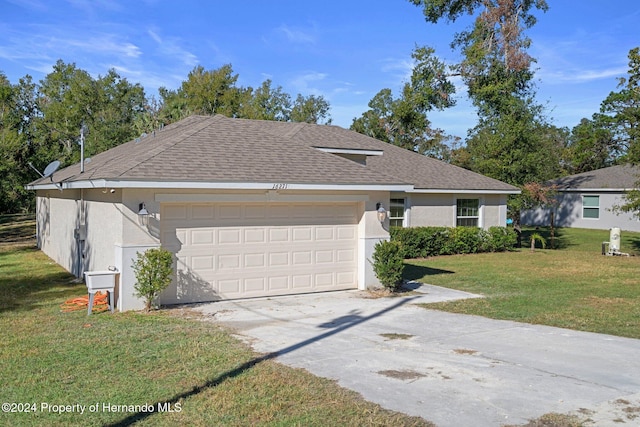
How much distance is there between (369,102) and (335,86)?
20.9 feet

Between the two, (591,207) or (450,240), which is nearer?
(450,240)

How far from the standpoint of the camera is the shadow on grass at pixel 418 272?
1620cm

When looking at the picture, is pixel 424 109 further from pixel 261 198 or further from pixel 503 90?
pixel 261 198

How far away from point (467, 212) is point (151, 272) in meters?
16.7

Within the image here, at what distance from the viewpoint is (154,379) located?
259 inches

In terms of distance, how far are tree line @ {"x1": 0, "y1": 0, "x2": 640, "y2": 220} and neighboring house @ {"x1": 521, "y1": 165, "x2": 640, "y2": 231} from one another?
2.74m

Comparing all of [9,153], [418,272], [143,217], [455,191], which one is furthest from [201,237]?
[9,153]

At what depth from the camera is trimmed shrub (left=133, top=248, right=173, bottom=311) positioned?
34.2 ft

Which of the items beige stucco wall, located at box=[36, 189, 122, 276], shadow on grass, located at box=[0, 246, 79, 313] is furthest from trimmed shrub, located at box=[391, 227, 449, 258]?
shadow on grass, located at box=[0, 246, 79, 313]

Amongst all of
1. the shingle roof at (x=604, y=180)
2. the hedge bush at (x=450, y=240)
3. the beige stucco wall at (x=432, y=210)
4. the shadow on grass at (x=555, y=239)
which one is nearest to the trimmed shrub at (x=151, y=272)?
the hedge bush at (x=450, y=240)

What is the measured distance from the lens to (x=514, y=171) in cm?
2644

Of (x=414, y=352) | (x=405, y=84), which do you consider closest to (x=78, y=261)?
(x=414, y=352)

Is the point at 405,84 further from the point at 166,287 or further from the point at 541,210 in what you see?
the point at 166,287

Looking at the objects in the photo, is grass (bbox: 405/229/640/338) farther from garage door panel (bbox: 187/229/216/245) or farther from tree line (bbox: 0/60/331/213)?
tree line (bbox: 0/60/331/213)
